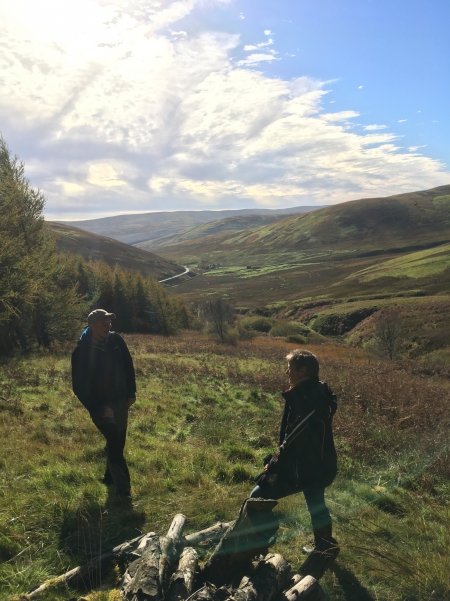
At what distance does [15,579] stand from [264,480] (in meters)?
2.75

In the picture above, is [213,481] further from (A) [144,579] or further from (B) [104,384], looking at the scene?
(A) [144,579]

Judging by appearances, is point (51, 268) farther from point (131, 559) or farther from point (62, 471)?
point (131, 559)

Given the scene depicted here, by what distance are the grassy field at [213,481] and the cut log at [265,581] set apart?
80cm

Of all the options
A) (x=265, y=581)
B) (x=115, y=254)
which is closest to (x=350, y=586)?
(x=265, y=581)

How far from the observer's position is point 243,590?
372 centimetres

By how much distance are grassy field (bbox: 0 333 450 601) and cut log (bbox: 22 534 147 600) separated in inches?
4.5

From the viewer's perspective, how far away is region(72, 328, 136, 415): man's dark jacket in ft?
21.8

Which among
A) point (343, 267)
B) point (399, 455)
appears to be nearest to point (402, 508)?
point (399, 455)

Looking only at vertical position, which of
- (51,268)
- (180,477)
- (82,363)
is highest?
(51,268)

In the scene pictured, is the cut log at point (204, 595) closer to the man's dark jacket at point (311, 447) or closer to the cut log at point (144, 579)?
the cut log at point (144, 579)

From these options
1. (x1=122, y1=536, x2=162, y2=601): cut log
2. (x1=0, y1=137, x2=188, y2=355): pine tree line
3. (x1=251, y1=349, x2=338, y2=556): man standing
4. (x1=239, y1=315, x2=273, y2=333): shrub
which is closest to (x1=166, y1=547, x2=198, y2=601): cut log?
(x1=122, y1=536, x2=162, y2=601): cut log

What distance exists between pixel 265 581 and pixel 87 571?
186cm

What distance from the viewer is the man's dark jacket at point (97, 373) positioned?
6.66m

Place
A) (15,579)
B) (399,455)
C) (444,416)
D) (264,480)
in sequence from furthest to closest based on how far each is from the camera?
(444,416) < (399,455) < (264,480) < (15,579)
